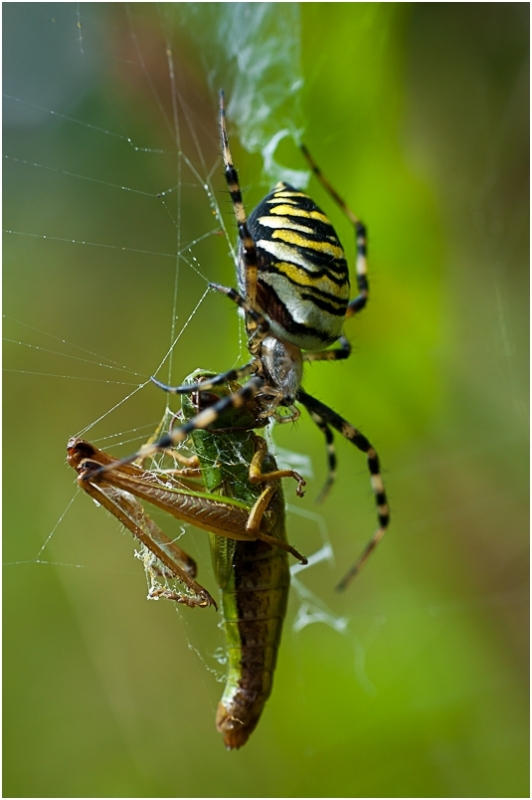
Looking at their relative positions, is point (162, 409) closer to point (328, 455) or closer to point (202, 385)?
point (328, 455)

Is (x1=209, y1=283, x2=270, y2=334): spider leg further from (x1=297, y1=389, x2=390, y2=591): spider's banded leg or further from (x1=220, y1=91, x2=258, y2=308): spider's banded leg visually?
(x1=297, y1=389, x2=390, y2=591): spider's banded leg

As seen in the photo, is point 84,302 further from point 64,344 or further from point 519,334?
point 519,334

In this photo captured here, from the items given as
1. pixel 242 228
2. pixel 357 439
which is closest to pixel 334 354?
pixel 357 439

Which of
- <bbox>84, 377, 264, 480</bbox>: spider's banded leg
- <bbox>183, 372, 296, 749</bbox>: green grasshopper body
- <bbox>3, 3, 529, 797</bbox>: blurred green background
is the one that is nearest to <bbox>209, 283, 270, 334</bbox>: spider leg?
<bbox>84, 377, 264, 480</bbox>: spider's banded leg

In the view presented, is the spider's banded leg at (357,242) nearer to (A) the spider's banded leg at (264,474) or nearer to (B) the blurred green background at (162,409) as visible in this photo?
(B) the blurred green background at (162,409)

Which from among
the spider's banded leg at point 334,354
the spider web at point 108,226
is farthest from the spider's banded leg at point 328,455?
the spider web at point 108,226

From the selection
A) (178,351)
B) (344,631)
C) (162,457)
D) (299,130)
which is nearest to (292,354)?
(162,457)
